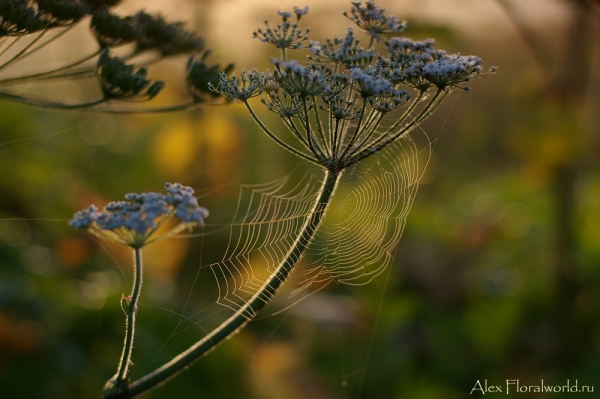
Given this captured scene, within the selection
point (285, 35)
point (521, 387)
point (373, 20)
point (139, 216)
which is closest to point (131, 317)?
point (139, 216)

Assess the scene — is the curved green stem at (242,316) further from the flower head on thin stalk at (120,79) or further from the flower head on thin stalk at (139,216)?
the flower head on thin stalk at (120,79)

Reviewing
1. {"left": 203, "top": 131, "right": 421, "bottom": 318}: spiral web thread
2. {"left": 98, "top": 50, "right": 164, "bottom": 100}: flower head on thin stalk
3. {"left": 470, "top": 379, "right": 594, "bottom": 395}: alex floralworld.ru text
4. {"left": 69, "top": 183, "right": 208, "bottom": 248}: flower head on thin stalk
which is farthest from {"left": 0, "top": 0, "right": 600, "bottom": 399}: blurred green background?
{"left": 69, "top": 183, "right": 208, "bottom": 248}: flower head on thin stalk

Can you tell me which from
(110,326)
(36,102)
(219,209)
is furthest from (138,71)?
(219,209)

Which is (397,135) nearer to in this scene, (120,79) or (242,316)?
(242,316)

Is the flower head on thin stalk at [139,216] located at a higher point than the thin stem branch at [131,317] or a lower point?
higher

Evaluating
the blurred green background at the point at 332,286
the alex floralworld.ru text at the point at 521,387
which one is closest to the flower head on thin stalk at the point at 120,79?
the blurred green background at the point at 332,286

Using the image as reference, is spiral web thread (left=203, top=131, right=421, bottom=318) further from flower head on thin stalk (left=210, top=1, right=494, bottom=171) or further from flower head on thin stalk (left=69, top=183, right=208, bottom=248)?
flower head on thin stalk (left=69, top=183, right=208, bottom=248)
